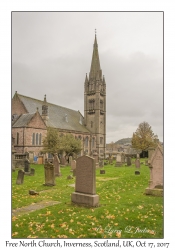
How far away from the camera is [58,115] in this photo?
45594 millimetres

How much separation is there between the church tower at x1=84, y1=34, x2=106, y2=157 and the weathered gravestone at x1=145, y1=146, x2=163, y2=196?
147 ft

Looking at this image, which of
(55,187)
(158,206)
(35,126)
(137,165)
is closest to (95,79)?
(35,126)

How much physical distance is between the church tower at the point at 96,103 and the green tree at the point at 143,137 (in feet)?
29.5

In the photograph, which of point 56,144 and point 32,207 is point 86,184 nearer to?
point 32,207

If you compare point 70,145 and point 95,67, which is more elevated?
point 95,67

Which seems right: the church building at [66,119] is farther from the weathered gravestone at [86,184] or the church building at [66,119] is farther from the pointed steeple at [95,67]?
the weathered gravestone at [86,184]

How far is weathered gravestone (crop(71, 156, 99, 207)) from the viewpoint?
7.04 m

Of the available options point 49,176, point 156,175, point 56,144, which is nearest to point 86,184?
point 156,175

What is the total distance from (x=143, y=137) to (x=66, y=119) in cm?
2077

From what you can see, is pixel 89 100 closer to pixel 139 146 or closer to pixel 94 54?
pixel 94 54

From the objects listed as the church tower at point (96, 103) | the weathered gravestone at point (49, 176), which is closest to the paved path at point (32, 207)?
the weathered gravestone at point (49, 176)

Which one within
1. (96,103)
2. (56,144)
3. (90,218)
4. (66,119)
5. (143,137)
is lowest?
(90,218)

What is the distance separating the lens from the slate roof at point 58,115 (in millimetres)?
36500
